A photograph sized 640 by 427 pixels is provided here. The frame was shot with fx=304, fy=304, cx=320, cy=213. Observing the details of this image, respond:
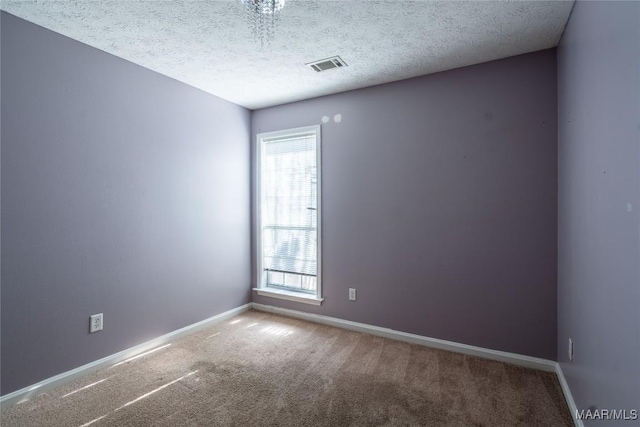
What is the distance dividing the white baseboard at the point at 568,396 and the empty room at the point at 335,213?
21 mm

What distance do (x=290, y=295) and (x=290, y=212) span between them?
3.22 feet

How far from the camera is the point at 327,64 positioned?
2.67 m

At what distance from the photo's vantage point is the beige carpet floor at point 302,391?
184 centimetres

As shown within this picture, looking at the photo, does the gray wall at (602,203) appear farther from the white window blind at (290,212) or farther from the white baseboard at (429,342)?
the white window blind at (290,212)

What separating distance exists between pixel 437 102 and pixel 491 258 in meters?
1.46

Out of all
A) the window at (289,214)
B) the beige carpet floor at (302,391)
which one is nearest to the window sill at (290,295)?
the window at (289,214)

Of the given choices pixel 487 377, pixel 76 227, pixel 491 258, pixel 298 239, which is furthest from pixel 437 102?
pixel 76 227

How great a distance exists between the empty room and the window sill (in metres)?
0.05

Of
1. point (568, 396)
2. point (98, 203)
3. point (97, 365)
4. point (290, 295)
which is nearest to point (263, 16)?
point (98, 203)

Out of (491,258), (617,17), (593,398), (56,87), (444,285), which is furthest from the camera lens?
(444,285)

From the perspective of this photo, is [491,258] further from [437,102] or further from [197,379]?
[197,379]

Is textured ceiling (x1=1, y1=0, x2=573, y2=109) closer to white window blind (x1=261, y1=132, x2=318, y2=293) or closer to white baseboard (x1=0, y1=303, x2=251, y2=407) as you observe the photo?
white window blind (x1=261, y1=132, x2=318, y2=293)

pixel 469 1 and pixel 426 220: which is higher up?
pixel 469 1

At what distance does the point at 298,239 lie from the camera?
3611mm
